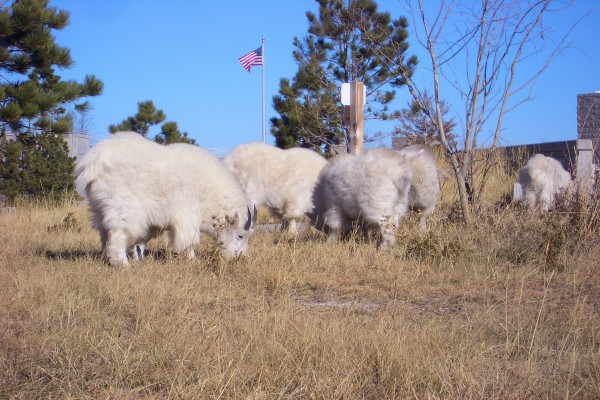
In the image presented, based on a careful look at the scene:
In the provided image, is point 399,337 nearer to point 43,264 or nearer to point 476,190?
point 43,264

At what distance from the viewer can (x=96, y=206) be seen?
8461 mm

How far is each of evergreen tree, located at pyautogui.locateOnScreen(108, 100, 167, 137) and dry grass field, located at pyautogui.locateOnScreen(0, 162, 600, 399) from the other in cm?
1677

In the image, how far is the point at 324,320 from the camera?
18.7 ft

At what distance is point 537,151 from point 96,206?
13349 mm

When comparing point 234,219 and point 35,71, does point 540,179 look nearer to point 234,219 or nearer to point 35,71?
point 234,219

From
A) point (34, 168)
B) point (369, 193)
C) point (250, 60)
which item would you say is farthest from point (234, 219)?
point (250, 60)

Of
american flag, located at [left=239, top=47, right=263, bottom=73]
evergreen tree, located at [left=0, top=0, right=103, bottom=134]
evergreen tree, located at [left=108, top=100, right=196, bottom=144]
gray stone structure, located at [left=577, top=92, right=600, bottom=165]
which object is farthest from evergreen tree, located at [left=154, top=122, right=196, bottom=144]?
gray stone structure, located at [left=577, top=92, right=600, bottom=165]

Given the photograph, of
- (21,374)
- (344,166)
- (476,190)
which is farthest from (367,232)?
(21,374)

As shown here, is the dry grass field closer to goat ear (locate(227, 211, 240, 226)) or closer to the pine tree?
goat ear (locate(227, 211, 240, 226))

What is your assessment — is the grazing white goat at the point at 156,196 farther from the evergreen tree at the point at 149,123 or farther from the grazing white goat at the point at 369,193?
the evergreen tree at the point at 149,123

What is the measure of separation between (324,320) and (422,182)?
583 cm

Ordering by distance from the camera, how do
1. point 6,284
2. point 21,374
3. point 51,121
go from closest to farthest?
1. point 21,374
2. point 6,284
3. point 51,121

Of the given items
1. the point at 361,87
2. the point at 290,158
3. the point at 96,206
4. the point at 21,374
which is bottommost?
the point at 21,374

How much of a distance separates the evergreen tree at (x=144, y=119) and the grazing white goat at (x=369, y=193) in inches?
651
